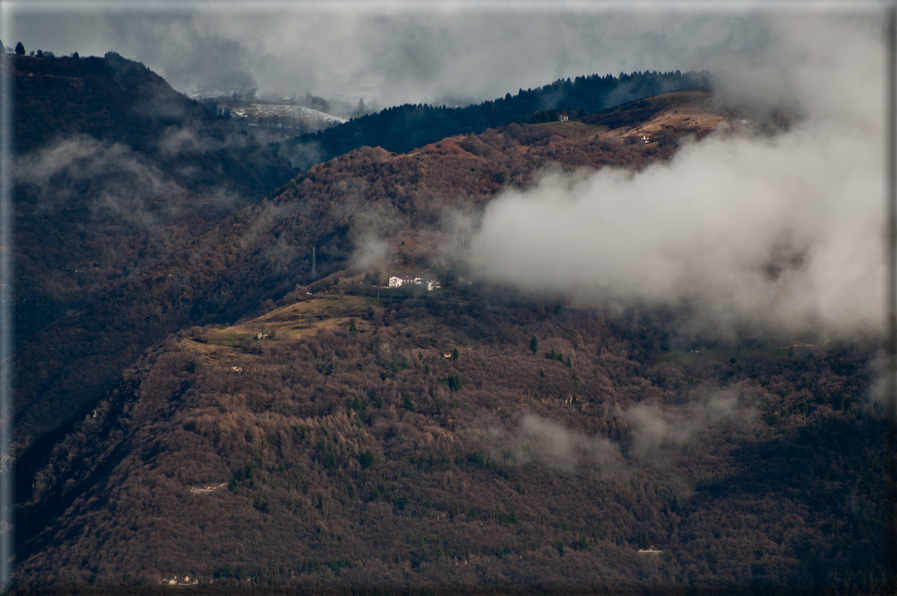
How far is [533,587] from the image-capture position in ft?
619

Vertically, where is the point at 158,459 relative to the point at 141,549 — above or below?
above

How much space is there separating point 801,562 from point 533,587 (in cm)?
5122

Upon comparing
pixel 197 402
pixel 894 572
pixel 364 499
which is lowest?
pixel 894 572

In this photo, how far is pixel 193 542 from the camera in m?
180

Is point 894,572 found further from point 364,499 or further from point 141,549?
point 141,549

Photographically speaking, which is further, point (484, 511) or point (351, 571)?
point (484, 511)

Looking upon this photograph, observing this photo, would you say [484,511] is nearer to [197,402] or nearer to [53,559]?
[197,402]

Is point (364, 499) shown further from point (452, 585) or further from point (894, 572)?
point (894, 572)

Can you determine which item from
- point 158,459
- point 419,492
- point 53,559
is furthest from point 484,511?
point 53,559

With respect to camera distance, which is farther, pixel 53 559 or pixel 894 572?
pixel 894 572

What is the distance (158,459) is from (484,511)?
59.2m

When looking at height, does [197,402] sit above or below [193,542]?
above

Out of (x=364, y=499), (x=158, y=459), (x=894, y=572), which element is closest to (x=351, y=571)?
(x=364, y=499)

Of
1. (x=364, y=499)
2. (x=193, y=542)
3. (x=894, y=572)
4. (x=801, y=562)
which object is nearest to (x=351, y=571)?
(x=364, y=499)
